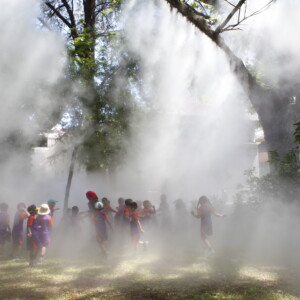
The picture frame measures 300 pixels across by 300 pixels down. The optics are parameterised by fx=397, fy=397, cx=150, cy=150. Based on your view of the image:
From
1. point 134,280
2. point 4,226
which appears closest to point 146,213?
point 4,226

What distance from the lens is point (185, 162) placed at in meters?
11.1

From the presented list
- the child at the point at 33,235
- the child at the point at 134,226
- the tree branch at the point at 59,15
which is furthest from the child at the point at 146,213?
the tree branch at the point at 59,15

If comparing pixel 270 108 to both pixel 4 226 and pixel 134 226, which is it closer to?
pixel 134 226

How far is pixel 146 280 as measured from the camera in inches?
193

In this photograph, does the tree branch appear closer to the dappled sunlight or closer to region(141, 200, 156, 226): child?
region(141, 200, 156, 226): child

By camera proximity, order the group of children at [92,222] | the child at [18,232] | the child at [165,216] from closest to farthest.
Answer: the group of children at [92,222] → the child at [18,232] → the child at [165,216]

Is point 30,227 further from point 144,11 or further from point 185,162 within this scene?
point 185,162

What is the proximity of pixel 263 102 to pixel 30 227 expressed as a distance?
18.2 feet

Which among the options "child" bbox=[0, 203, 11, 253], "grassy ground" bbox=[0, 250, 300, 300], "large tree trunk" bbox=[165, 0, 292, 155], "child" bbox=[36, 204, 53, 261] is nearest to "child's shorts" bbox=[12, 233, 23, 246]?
"child" bbox=[0, 203, 11, 253]

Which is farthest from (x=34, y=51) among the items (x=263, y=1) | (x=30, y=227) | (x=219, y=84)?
(x=219, y=84)

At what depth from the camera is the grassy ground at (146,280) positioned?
14.1 feet

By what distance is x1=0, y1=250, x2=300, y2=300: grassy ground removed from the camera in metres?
4.30

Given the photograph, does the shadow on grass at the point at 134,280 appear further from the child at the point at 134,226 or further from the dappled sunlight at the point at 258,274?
the child at the point at 134,226

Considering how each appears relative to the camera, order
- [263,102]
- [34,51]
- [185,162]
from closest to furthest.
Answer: [34,51] < [263,102] < [185,162]
